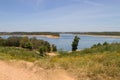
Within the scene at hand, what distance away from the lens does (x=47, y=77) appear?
380 inches

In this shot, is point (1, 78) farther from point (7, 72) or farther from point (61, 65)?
point (61, 65)

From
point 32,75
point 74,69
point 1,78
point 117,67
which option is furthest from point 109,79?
point 1,78

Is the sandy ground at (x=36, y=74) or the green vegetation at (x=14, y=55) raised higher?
the sandy ground at (x=36, y=74)

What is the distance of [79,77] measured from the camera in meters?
9.56

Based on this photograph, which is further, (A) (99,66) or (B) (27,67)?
(B) (27,67)

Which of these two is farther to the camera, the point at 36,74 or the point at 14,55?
the point at 14,55

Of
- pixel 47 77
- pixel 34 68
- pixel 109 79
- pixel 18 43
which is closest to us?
pixel 109 79

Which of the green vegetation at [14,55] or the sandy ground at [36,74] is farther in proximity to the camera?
the green vegetation at [14,55]

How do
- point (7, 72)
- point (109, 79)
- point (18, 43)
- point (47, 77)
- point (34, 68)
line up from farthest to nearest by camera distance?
point (18, 43) < point (34, 68) < point (7, 72) < point (47, 77) < point (109, 79)

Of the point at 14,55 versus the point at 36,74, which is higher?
the point at 36,74

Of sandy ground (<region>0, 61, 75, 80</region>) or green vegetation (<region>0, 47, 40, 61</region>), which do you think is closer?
sandy ground (<region>0, 61, 75, 80</region>)

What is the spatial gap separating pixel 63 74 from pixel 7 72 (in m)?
2.74

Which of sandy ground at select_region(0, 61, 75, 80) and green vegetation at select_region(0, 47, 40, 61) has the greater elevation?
sandy ground at select_region(0, 61, 75, 80)

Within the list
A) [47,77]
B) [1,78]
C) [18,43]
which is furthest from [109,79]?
[18,43]
